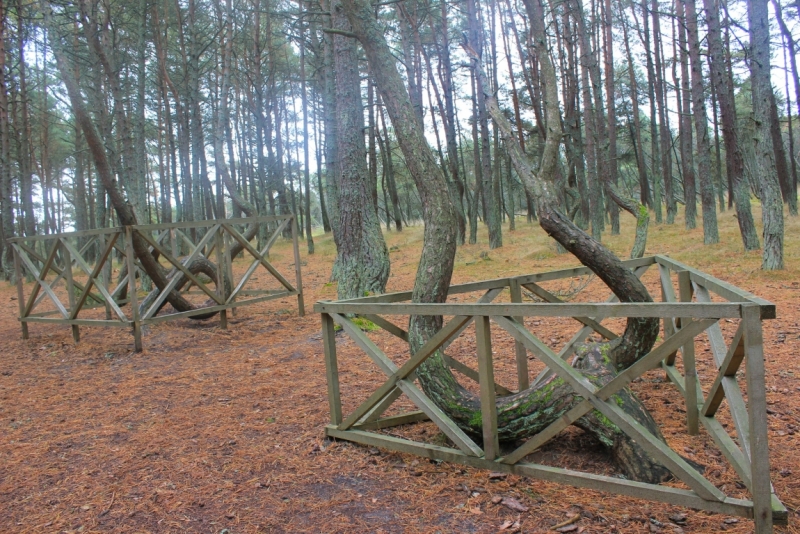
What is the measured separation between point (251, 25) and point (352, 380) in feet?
62.2

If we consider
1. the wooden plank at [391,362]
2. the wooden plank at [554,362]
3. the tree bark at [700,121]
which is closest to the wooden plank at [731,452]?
the wooden plank at [554,362]

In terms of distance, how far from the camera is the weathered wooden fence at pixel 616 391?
2500mm

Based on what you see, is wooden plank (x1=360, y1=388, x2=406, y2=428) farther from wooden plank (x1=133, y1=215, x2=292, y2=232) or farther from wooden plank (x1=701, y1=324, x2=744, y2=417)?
wooden plank (x1=133, y1=215, x2=292, y2=232)

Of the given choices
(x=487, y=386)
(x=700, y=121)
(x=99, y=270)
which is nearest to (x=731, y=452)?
(x=487, y=386)

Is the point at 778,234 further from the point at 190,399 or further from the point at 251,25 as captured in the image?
the point at 251,25

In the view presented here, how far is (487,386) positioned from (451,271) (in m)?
1.05

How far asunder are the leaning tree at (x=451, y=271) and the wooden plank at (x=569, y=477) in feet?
0.96

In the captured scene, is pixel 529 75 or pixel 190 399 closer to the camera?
pixel 190 399

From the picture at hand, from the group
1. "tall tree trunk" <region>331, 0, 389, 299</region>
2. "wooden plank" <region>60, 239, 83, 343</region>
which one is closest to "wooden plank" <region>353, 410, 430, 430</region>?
"tall tree trunk" <region>331, 0, 389, 299</region>

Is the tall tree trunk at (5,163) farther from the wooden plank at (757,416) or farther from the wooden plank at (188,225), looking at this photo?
the wooden plank at (757,416)

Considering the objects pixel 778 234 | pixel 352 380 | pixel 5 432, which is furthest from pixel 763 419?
pixel 778 234

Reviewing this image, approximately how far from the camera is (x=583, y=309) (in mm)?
2820

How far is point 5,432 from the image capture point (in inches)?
186

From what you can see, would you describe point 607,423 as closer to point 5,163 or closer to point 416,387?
point 416,387
